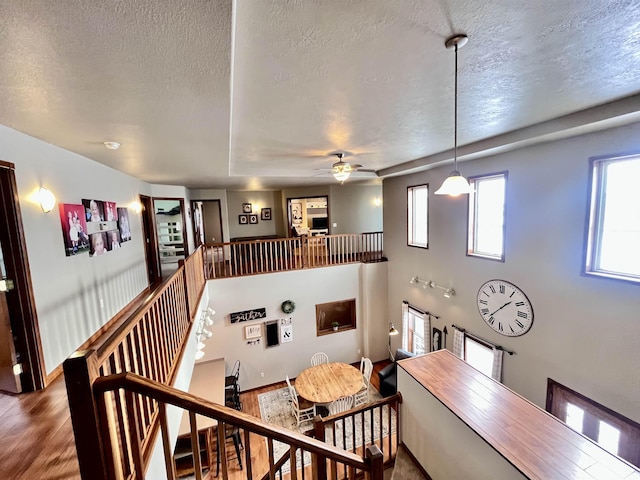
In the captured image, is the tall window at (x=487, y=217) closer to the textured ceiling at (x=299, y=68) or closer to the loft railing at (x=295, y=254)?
the textured ceiling at (x=299, y=68)

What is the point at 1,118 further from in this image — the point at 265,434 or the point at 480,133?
the point at 480,133

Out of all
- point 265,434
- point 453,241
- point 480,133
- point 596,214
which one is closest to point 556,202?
point 596,214

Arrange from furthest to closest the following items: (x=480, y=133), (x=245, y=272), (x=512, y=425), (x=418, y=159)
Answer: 1. (x=245, y=272)
2. (x=418, y=159)
3. (x=480, y=133)
4. (x=512, y=425)

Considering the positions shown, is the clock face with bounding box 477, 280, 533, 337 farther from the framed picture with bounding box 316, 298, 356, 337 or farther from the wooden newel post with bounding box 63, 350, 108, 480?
the wooden newel post with bounding box 63, 350, 108, 480

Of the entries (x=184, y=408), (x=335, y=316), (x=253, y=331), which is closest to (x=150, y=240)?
(x=253, y=331)

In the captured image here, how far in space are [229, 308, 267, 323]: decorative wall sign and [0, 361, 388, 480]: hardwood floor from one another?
13.4ft

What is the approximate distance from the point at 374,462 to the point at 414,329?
5.37 m

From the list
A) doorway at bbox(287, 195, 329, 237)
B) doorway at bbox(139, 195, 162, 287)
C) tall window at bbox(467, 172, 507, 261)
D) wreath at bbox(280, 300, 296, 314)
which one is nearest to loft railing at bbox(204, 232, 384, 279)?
wreath at bbox(280, 300, 296, 314)

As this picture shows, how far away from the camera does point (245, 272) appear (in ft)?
22.2

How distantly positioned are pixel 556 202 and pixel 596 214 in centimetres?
44

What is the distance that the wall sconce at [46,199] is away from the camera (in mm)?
2606

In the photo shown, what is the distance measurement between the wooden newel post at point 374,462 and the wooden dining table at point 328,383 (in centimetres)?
387

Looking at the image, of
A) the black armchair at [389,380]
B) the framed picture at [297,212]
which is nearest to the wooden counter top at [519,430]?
the black armchair at [389,380]

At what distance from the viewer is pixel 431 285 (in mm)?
5902
